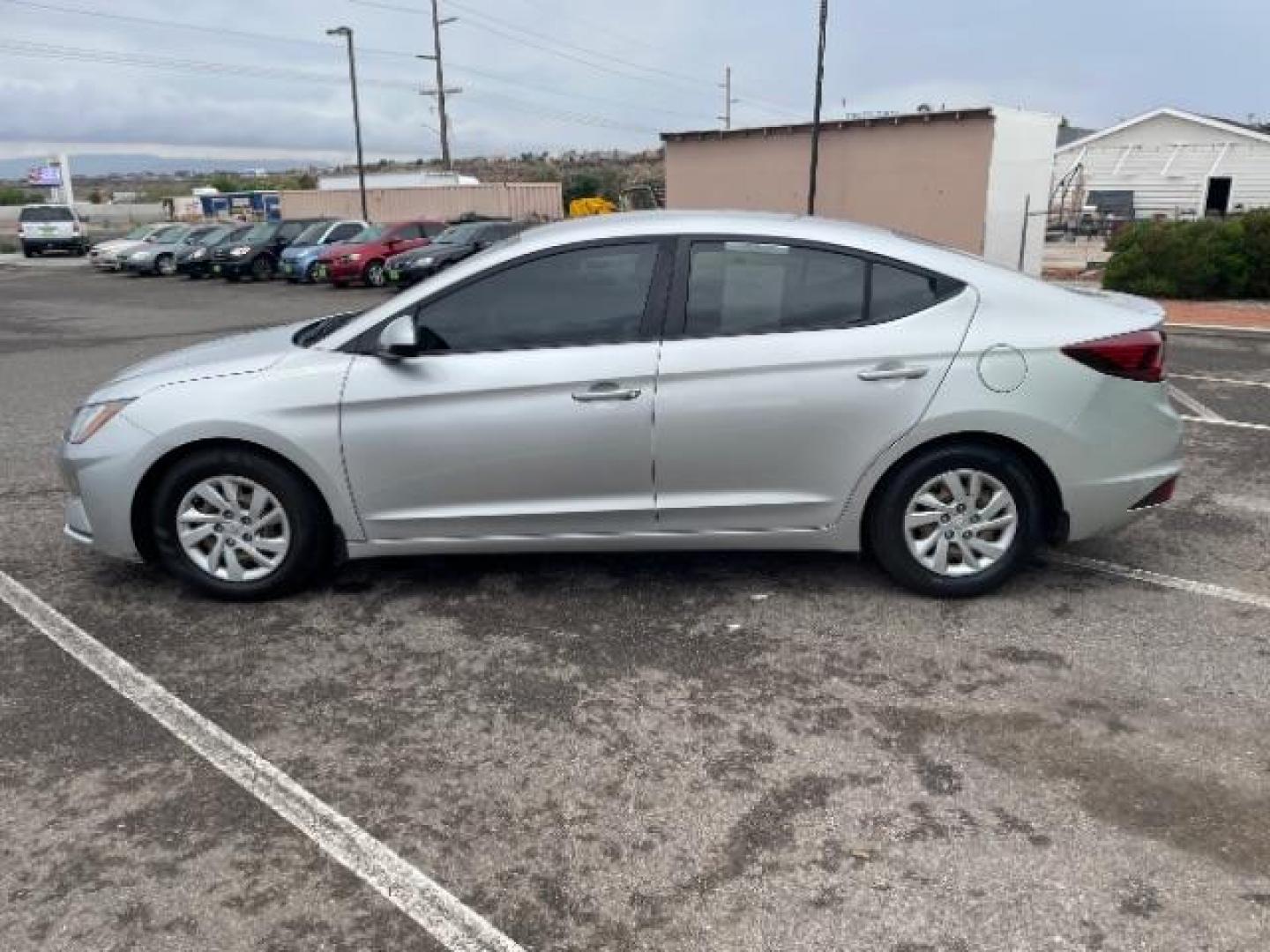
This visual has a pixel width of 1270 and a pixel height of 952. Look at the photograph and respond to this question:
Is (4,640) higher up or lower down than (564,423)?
lower down

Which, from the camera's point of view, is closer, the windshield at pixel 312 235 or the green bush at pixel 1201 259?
the green bush at pixel 1201 259

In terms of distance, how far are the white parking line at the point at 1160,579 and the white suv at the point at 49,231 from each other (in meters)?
43.7

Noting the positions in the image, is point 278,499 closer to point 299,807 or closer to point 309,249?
point 299,807

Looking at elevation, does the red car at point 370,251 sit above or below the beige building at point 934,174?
below

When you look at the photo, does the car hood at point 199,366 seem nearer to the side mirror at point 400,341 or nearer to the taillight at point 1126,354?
the side mirror at point 400,341

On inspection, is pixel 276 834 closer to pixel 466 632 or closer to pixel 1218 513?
pixel 466 632

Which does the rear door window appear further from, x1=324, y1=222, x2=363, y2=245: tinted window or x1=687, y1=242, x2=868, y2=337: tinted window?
x1=324, y1=222, x2=363, y2=245: tinted window

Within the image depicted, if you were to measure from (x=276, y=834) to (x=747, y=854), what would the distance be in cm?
132

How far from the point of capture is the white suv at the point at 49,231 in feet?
130

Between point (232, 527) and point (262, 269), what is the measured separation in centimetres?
2492

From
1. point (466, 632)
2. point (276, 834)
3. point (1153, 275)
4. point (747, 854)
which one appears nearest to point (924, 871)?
point (747, 854)

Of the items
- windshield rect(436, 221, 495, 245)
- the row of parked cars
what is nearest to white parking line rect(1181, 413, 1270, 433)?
the row of parked cars

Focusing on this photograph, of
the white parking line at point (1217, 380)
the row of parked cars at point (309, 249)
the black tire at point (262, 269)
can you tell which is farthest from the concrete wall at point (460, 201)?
the white parking line at point (1217, 380)

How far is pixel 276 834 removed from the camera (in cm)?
290
